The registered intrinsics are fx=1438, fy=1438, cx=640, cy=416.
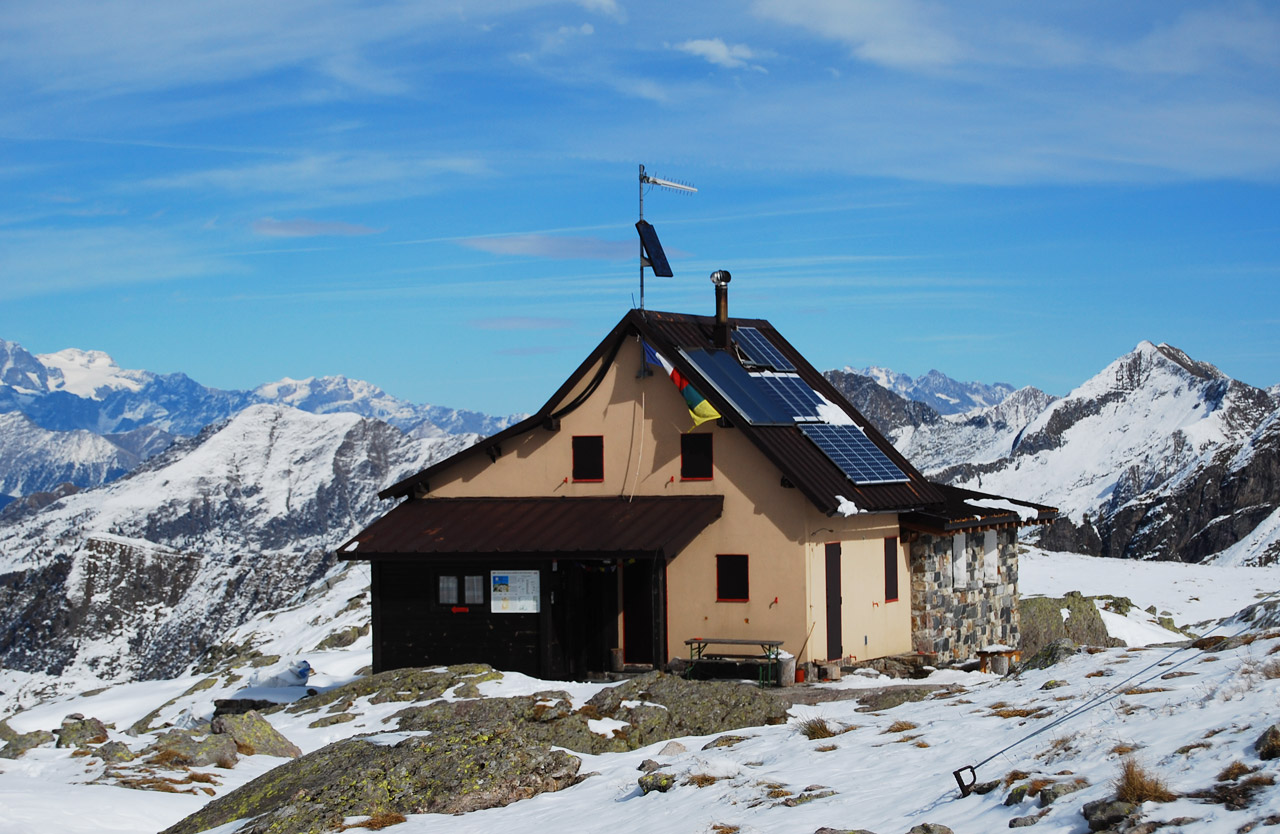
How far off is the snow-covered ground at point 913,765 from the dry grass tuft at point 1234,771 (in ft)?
0.32

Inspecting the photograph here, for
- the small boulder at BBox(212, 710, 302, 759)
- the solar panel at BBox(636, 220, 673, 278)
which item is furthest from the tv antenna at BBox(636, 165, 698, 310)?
the small boulder at BBox(212, 710, 302, 759)

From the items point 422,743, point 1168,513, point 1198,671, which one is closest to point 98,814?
point 422,743

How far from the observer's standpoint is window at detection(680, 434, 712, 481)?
32469 millimetres

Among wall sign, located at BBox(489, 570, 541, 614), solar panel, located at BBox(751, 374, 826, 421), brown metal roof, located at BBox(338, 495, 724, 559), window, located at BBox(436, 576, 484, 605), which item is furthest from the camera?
solar panel, located at BBox(751, 374, 826, 421)

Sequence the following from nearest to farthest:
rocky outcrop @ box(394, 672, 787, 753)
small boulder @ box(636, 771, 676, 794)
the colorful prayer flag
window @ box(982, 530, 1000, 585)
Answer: small boulder @ box(636, 771, 676, 794), rocky outcrop @ box(394, 672, 787, 753), the colorful prayer flag, window @ box(982, 530, 1000, 585)

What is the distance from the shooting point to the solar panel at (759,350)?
35969 millimetres

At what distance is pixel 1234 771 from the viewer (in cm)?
1170

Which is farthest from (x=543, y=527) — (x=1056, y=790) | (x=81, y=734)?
(x=1056, y=790)

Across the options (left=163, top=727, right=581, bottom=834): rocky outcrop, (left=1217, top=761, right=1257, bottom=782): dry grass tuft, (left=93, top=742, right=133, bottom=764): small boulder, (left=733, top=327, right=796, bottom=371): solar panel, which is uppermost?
(left=733, top=327, right=796, bottom=371): solar panel

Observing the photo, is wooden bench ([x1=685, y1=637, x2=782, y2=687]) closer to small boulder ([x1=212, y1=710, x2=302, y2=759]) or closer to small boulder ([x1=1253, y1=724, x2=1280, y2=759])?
small boulder ([x1=212, y1=710, x2=302, y2=759])

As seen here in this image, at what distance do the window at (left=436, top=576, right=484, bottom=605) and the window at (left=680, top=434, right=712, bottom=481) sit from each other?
206 inches

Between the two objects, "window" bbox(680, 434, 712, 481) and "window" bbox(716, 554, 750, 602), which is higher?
"window" bbox(680, 434, 712, 481)

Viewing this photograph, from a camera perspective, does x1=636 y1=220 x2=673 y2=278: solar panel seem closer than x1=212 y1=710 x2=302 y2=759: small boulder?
No

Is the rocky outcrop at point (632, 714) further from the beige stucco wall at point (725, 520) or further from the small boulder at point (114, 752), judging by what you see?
the beige stucco wall at point (725, 520)
